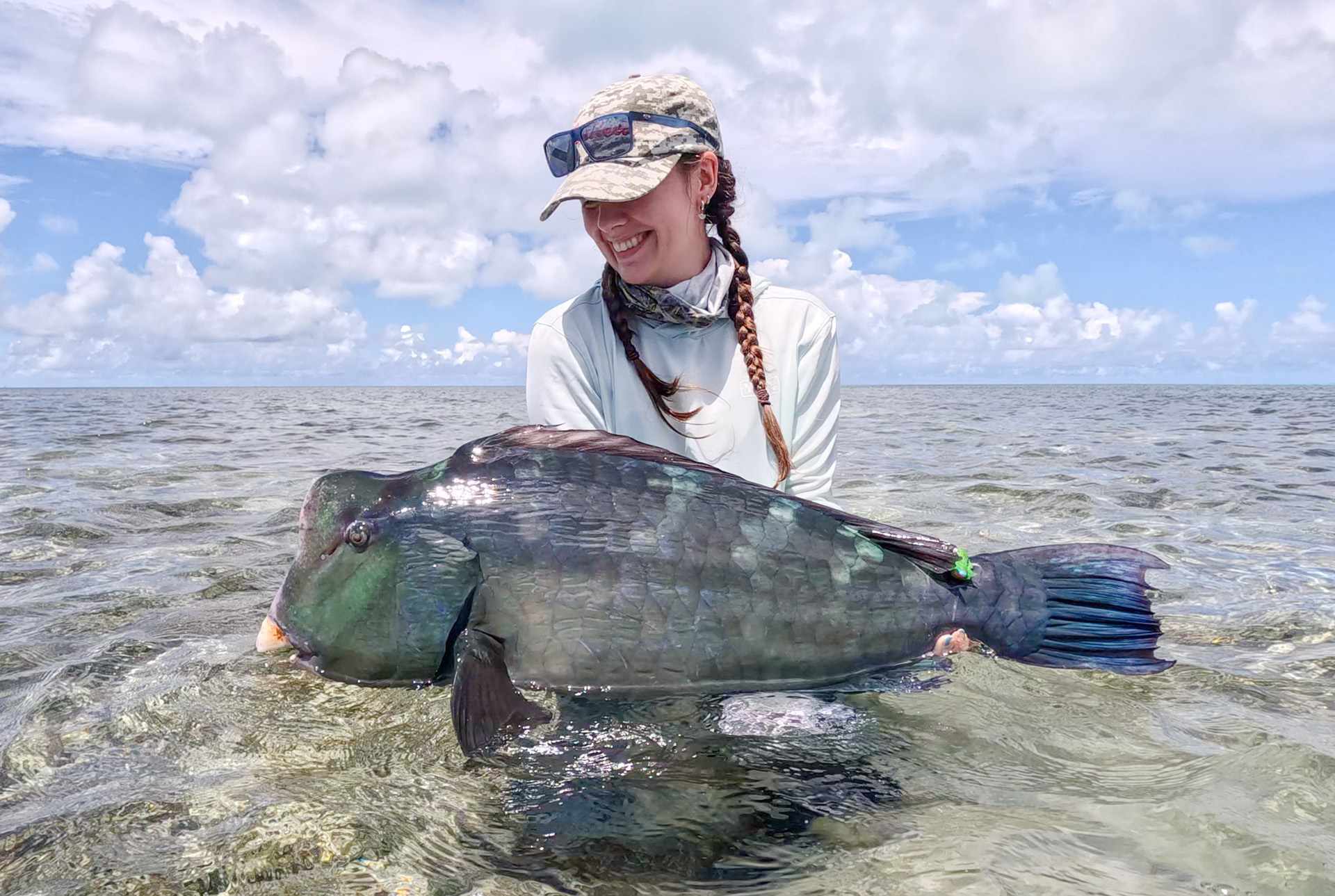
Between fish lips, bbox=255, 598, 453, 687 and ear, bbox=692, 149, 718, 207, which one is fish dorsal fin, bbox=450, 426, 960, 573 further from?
ear, bbox=692, 149, 718, 207

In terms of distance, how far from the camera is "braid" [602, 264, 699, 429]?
12.4 feet

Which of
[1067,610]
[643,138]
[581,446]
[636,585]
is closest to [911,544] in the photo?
[1067,610]

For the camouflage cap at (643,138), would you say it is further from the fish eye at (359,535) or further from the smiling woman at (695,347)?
the fish eye at (359,535)

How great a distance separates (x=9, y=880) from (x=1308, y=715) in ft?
13.1

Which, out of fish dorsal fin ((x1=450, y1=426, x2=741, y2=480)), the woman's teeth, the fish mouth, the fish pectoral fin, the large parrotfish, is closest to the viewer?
the fish pectoral fin

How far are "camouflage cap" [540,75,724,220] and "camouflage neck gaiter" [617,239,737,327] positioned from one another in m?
0.49

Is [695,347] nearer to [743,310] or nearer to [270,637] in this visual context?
[743,310]

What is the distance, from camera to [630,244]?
11.7ft

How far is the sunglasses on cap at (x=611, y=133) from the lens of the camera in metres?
3.41

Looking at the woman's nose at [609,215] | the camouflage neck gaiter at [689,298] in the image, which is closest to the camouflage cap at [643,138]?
the woman's nose at [609,215]

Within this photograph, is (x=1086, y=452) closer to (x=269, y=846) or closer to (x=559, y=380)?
(x=559, y=380)

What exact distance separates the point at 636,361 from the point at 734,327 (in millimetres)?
477

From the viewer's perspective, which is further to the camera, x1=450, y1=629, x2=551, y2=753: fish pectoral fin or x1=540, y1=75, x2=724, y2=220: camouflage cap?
x1=540, y1=75, x2=724, y2=220: camouflage cap

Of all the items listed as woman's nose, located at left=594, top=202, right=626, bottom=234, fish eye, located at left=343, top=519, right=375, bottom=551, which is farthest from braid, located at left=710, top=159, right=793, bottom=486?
fish eye, located at left=343, top=519, right=375, bottom=551
